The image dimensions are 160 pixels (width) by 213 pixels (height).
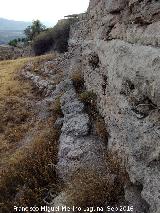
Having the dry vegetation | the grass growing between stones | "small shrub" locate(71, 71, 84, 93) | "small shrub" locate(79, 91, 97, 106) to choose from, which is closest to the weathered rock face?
the grass growing between stones

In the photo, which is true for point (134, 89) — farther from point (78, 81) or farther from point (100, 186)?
point (78, 81)

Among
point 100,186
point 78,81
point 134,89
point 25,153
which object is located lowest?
point 25,153

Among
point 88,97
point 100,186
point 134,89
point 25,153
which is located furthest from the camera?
point 88,97

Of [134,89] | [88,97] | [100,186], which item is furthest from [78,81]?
[100,186]

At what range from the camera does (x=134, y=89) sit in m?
5.93

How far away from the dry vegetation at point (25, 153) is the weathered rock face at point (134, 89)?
→ 156 cm

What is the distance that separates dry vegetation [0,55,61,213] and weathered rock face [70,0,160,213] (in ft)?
5.13

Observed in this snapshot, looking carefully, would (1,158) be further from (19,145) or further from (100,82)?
(100,82)

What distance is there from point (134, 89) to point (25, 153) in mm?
3400

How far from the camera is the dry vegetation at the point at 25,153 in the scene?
677 cm

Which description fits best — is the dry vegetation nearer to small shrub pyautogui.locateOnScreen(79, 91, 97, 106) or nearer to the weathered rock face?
small shrub pyautogui.locateOnScreen(79, 91, 97, 106)

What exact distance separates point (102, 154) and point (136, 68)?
2259 mm

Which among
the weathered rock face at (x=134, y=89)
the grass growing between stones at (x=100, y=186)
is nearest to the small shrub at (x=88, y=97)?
the weathered rock face at (x=134, y=89)

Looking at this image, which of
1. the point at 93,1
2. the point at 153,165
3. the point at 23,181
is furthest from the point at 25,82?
the point at 153,165
